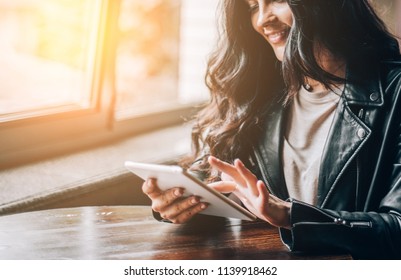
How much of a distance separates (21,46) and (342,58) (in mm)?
784

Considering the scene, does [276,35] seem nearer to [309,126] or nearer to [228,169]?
[309,126]

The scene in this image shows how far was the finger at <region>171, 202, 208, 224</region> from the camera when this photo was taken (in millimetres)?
1130

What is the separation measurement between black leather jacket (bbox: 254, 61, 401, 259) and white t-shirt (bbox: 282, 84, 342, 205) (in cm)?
2

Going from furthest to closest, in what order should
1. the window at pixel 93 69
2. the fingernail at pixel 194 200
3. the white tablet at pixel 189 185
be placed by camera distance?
the window at pixel 93 69
the fingernail at pixel 194 200
the white tablet at pixel 189 185

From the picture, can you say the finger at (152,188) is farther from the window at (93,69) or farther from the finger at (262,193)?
the window at (93,69)

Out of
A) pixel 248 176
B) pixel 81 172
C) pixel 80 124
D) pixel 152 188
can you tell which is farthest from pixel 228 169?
pixel 80 124

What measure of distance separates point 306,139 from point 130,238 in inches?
17.9

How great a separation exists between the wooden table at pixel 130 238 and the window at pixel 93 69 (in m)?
0.33

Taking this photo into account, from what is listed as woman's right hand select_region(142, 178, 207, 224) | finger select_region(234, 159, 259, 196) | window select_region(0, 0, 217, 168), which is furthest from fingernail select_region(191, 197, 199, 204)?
window select_region(0, 0, 217, 168)

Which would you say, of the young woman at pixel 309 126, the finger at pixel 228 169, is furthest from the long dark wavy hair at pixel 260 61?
the finger at pixel 228 169

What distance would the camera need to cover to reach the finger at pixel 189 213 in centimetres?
113

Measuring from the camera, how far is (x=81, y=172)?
1.45m

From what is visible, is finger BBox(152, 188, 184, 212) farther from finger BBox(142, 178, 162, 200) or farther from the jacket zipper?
the jacket zipper

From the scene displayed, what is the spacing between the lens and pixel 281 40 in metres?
1.31
